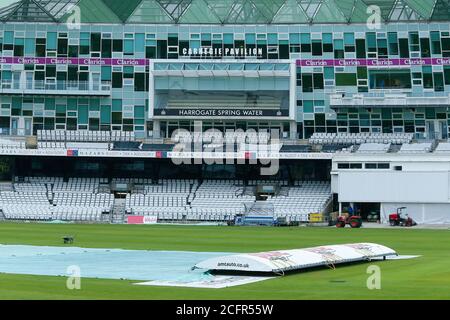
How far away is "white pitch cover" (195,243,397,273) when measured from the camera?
104 feet

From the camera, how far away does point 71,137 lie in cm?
9775

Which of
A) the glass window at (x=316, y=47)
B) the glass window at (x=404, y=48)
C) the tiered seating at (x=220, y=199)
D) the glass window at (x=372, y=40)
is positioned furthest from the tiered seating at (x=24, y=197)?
the glass window at (x=404, y=48)

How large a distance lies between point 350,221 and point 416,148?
15.5 m

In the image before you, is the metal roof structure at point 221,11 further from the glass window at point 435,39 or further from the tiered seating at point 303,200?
the tiered seating at point 303,200

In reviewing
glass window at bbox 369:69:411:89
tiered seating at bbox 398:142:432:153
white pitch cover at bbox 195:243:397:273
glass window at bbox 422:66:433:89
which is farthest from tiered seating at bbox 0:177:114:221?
white pitch cover at bbox 195:243:397:273

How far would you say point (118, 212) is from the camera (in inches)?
3479

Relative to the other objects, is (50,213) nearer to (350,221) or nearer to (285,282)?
Answer: (350,221)

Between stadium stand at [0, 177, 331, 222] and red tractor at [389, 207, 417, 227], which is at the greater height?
stadium stand at [0, 177, 331, 222]

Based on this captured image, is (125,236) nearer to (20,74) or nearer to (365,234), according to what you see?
(365,234)

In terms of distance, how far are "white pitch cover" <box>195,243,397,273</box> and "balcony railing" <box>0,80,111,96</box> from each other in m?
66.7

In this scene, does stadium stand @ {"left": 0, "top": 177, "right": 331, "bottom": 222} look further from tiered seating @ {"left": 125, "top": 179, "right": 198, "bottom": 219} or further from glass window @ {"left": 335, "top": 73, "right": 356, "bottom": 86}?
glass window @ {"left": 335, "top": 73, "right": 356, "bottom": 86}

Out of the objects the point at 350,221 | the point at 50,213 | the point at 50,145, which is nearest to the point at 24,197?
the point at 50,213

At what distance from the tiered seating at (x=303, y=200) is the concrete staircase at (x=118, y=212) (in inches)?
566
